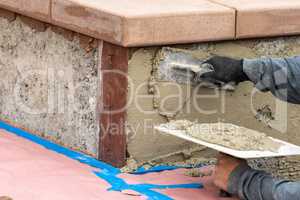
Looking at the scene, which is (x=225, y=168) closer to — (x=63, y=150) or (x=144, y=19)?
(x=144, y=19)

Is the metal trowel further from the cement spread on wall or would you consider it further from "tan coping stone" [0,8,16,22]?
"tan coping stone" [0,8,16,22]

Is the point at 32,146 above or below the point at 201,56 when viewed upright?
below

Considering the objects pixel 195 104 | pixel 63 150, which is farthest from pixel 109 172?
pixel 195 104

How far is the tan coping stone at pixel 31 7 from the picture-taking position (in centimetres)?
419

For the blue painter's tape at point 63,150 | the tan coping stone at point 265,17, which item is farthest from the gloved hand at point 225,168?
the tan coping stone at point 265,17

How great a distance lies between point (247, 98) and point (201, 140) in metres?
0.71

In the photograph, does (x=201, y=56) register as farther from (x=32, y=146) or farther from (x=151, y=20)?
(x=32, y=146)

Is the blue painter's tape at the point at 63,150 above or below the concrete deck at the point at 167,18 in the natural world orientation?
below

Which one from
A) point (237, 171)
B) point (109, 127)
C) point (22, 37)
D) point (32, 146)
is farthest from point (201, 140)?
point (22, 37)

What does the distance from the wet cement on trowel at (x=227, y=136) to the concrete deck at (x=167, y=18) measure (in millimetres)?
415

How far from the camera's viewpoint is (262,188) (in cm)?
348

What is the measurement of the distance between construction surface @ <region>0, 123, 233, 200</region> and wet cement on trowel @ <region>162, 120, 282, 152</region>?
27cm

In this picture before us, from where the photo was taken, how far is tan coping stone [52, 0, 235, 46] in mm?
3738

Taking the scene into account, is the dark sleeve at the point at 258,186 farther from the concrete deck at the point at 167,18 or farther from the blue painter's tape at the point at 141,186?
the concrete deck at the point at 167,18
